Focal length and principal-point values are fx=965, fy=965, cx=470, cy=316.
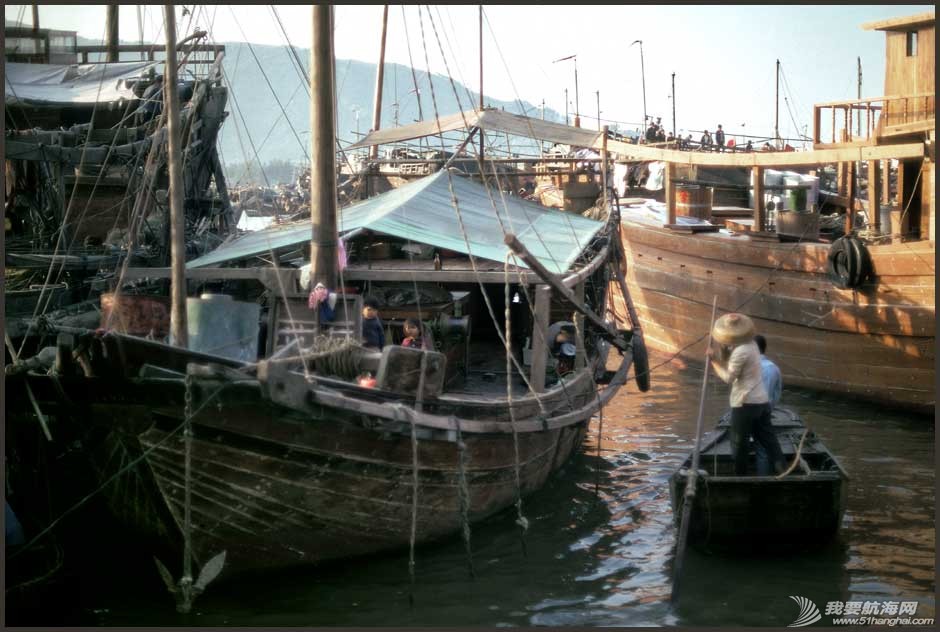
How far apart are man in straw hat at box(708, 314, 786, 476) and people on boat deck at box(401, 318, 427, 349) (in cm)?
292

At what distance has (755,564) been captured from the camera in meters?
8.77

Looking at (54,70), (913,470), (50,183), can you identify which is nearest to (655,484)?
(913,470)

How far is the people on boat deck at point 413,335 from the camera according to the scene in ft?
31.7

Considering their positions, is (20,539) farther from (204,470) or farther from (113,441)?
(204,470)

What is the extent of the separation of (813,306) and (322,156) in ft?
30.1

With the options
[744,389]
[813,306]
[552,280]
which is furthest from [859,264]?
[552,280]

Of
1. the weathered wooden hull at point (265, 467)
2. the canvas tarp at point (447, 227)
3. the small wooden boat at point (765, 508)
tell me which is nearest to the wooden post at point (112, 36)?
the canvas tarp at point (447, 227)

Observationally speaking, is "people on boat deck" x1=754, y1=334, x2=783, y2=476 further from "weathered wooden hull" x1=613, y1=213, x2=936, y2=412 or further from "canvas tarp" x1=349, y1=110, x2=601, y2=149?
"canvas tarp" x1=349, y1=110, x2=601, y2=149

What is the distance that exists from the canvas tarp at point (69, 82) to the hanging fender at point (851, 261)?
35.2 feet

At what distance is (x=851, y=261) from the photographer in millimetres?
14023

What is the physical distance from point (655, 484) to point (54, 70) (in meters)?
12.0

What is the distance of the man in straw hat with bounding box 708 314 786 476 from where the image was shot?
8.57m

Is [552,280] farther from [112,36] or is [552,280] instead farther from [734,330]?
[112,36]

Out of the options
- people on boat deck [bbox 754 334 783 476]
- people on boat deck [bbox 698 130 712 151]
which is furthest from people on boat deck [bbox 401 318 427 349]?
people on boat deck [bbox 698 130 712 151]
